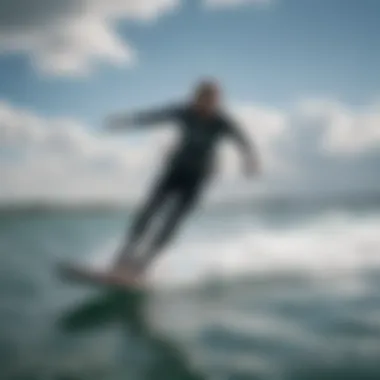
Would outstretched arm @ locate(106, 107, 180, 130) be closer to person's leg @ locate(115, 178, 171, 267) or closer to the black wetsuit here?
the black wetsuit

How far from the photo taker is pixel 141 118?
2.14m

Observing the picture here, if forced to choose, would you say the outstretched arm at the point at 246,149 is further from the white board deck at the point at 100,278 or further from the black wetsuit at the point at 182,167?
the white board deck at the point at 100,278

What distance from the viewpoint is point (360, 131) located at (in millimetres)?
2189

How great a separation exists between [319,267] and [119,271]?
0.70m

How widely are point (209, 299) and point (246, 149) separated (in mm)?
535

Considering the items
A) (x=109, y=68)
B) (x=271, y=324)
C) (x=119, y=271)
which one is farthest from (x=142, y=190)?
(x=271, y=324)

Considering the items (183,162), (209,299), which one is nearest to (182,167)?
(183,162)

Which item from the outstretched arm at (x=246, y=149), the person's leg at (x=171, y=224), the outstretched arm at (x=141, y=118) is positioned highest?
the outstretched arm at (x=141, y=118)

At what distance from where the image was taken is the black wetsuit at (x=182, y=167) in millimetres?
2115

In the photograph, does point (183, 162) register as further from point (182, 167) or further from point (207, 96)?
point (207, 96)

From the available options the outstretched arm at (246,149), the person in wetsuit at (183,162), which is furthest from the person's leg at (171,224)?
the outstretched arm at (246,149)

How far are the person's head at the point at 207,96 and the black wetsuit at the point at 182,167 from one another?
2 cm

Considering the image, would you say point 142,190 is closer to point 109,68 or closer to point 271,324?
point 109,68

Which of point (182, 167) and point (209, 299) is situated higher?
point (182, 167)
